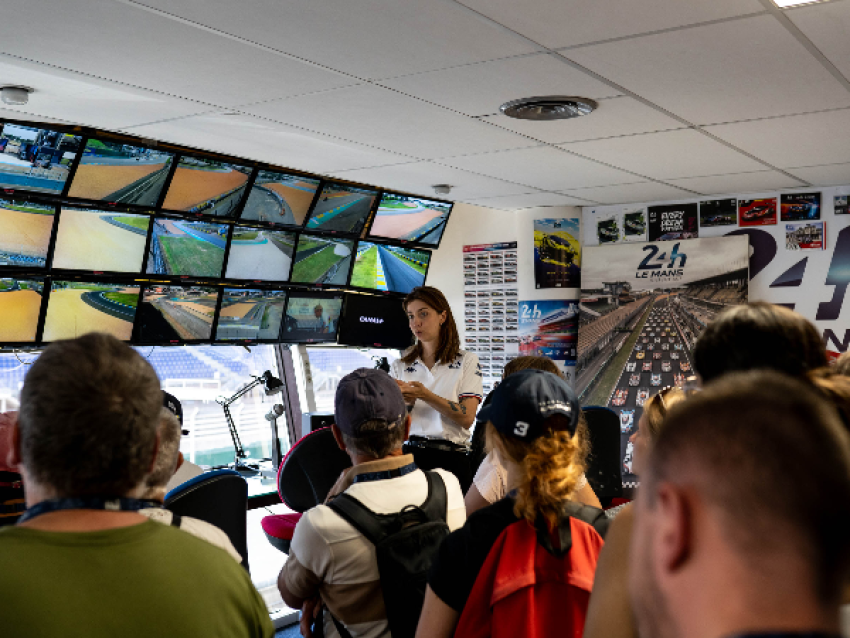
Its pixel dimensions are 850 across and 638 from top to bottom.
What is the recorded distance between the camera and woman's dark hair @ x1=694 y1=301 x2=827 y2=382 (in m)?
1.21

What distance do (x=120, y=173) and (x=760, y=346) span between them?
371 centimetres

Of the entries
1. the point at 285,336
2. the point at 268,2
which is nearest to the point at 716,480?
the point at 268,2

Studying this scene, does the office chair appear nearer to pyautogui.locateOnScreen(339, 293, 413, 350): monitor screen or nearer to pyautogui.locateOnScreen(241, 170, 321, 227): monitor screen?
pyautogui.locateOnScreen(241, 170, 321, 227): monitor screen

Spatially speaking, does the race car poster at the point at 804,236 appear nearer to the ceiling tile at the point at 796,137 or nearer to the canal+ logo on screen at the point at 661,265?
the canal+ logo on screen at the point at 661,265

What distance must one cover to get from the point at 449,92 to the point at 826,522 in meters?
2.68

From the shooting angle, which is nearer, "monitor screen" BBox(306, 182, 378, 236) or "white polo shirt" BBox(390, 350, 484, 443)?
"white polo shirt" BBox(390, 350, 484, 443)

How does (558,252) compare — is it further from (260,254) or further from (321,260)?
(260,254)

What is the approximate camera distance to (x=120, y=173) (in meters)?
4.10

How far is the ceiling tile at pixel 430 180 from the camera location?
15.2 feet

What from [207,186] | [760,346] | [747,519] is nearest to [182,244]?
[207,186]

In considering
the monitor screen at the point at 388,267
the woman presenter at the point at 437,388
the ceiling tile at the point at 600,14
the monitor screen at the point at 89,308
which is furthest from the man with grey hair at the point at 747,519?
the monitor screen at the point at 388,267

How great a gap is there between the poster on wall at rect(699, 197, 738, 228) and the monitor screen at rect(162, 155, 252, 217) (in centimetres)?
327

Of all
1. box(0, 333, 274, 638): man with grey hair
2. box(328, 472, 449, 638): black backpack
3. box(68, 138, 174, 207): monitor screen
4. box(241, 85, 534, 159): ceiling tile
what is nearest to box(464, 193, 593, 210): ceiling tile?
box(241, 85, 534, 159): ceiling tile

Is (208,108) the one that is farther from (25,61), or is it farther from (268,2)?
(268,2)
